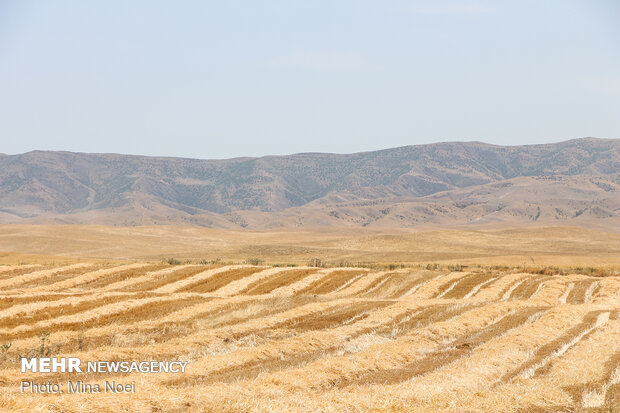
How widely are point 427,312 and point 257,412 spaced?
16247mm

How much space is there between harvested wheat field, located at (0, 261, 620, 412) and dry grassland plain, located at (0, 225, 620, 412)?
0.06m

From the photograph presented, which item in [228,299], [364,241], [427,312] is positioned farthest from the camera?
[364,241]

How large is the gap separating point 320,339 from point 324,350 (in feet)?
3.56

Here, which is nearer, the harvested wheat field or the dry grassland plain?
the harvested wheat field

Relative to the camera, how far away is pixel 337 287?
4050 cm

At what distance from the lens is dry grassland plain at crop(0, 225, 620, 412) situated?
12.5 metres

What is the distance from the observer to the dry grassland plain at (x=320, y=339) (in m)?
12.5

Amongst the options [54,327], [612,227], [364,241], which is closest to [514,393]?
[54,327]

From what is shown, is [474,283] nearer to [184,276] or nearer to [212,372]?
[184,276]

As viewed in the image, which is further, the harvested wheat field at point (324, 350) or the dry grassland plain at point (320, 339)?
the dry grassland plain at point (320, 339)

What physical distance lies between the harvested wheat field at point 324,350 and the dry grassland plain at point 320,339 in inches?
2.2

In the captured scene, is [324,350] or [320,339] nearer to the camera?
[324,350]

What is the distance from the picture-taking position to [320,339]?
19438 mm

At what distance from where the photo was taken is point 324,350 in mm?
18359
